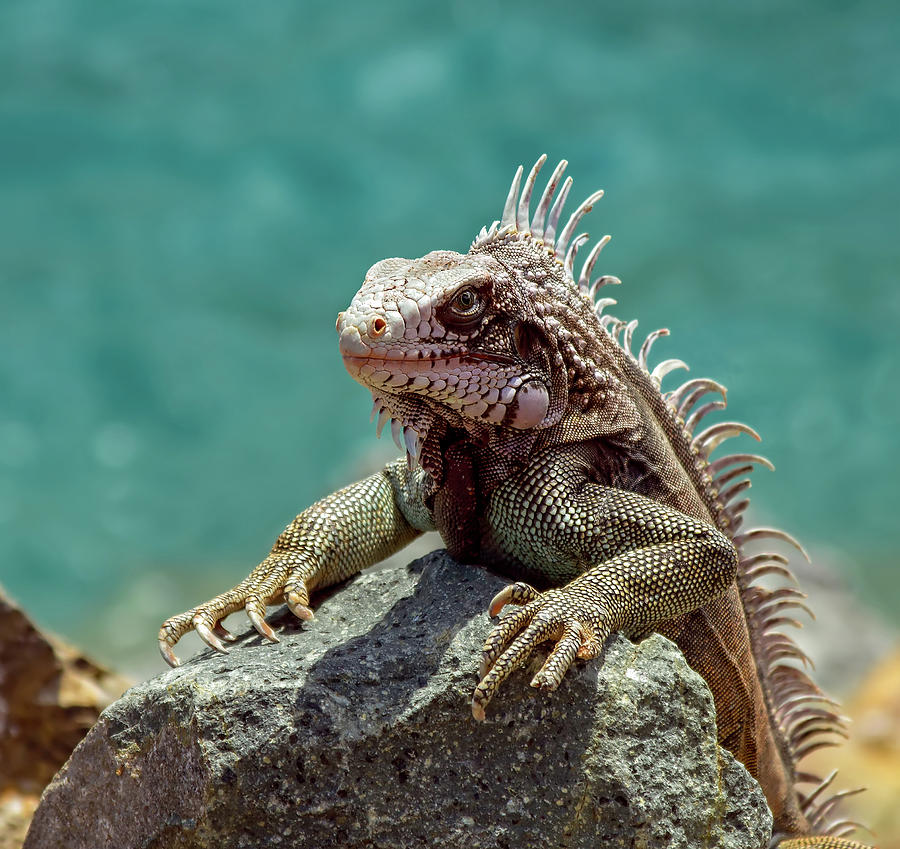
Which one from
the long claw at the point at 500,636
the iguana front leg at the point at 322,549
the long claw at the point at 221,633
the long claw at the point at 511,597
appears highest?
the iguana front leg at the point at 322,549

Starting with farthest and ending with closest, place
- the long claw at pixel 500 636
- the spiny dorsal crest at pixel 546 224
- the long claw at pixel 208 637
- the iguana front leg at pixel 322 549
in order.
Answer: the spiny dorsal crest at pixel 546 224 → the iguana front leg at pixel 322 549 → the long claw at pixel 208 637 → the long claw at pixel 500 636

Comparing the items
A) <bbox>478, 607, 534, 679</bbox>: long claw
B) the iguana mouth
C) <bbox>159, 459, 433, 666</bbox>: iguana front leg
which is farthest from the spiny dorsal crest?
<bbox>478, 607, 534, 679</bbox>: long claw

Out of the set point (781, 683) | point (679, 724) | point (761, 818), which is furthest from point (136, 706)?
point (781, 683)

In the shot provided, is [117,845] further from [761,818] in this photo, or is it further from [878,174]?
[878,174]

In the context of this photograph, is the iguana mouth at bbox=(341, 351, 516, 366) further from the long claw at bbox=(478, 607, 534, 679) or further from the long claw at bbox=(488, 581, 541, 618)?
the long claw at bbox=(478, 607, 534, 679)

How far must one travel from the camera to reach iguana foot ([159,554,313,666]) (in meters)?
4.68

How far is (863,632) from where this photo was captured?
1795cm

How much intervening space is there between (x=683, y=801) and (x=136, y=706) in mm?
2245

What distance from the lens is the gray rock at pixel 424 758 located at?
3.94 meters

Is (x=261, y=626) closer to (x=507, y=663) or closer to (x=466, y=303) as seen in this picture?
(x=507, y=663)

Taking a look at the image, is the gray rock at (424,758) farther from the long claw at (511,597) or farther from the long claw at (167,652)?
the long claw at (167,652)

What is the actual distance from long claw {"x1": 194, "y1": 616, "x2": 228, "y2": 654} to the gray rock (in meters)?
0.30

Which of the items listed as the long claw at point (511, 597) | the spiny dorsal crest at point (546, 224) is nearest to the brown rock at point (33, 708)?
the long claw at point (511, 597)

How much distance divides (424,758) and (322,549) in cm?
150
